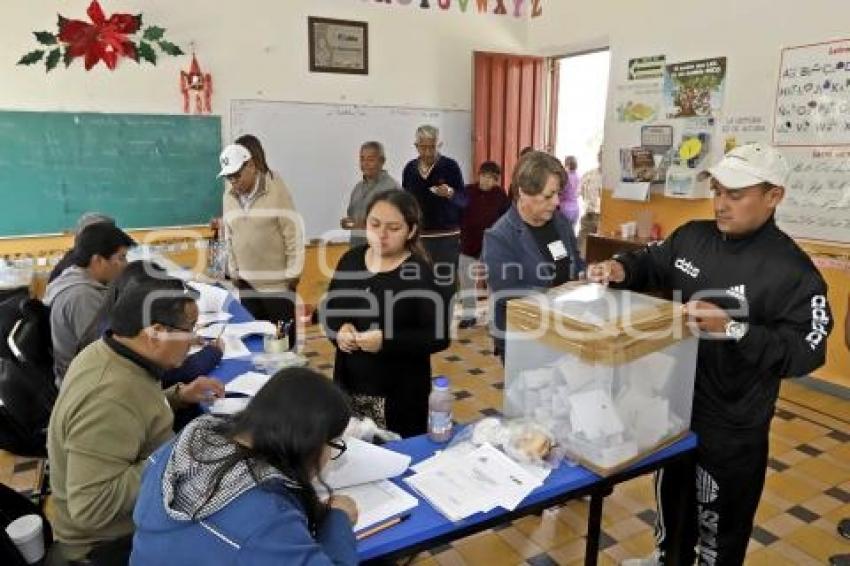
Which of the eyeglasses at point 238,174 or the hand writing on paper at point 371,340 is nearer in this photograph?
the hand writing on paper at point 371,340

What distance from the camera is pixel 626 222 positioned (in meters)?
5.09

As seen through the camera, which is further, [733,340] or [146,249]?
[146,249]

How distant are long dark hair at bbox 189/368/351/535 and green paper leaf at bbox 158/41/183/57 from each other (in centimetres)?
424

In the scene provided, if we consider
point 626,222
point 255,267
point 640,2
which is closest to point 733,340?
point 255,267

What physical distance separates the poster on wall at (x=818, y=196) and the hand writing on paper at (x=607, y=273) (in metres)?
2.57

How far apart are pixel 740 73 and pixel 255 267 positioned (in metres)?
3.49

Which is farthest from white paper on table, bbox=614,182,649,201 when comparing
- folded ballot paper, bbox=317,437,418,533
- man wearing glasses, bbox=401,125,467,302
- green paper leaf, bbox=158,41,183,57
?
folded ballot paper, bbox=317,437,418,533

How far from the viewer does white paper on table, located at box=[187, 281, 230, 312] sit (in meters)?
2.87

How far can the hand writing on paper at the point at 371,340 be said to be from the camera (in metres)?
1.91

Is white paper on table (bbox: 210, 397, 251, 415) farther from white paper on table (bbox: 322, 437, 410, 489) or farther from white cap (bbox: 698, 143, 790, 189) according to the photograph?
white cap (bbox: 698, 143, 790, 189)

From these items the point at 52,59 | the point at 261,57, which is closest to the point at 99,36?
the point at 52,59

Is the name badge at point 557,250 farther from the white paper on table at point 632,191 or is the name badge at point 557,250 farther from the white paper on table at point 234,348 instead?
the white paper on table at point 632,191

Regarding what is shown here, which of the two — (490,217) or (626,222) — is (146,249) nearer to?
(490,217)

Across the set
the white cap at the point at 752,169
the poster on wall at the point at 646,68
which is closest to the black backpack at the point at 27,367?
the white cap at the point at 752,169
